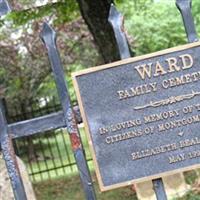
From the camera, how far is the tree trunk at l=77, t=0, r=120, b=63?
294 inches

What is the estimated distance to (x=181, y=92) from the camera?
3625 mm

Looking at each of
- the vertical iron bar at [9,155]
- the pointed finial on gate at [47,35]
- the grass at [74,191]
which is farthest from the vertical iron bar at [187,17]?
the grass at [74,191]

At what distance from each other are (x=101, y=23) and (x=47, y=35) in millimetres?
4071

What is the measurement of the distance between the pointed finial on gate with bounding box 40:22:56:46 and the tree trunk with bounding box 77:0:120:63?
402 centimetres

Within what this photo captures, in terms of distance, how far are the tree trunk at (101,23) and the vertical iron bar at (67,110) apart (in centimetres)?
402

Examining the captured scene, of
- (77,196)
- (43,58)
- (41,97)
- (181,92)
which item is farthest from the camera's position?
(41,97)

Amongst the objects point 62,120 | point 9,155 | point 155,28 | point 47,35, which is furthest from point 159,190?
point 155,28

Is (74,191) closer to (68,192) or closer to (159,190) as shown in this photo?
(68,192)

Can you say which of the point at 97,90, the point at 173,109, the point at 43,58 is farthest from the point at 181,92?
the point at 43,58

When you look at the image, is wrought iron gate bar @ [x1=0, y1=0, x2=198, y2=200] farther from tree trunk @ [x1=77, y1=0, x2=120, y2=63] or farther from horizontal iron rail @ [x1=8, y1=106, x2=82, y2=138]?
tree trunk @ [x1=77, y1=0, x2=120, y2=63]

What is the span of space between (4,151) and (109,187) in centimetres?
71

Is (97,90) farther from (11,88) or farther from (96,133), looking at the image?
(11,88)

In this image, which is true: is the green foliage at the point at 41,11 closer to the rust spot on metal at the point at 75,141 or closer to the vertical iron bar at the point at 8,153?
the vertical iron bar at the point at 8,153

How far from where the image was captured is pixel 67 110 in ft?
11.8
